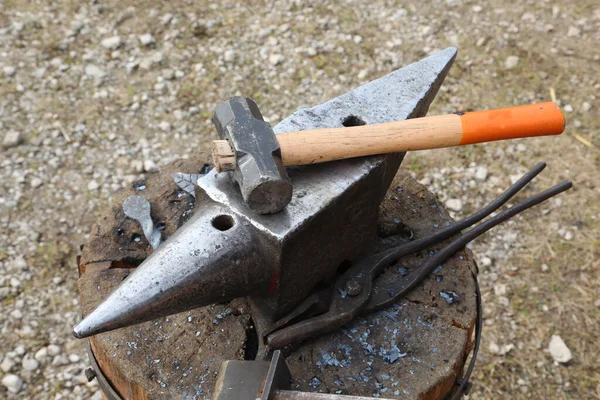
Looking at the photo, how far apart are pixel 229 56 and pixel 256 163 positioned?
294cm

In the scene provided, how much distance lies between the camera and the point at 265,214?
5.09ft

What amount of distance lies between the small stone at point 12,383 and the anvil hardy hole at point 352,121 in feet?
6.98

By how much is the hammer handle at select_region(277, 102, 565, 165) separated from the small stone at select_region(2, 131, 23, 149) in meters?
2.75

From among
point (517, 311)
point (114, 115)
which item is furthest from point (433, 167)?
point (114, 115)

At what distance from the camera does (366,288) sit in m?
1.78

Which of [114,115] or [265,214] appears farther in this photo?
[114,115]

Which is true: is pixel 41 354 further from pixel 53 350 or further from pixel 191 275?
pixel 191 275

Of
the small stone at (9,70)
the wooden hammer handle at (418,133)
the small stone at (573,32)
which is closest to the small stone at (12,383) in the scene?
the wooden hammer handle at (418,133)

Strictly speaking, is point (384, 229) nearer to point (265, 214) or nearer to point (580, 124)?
point (265, 214)

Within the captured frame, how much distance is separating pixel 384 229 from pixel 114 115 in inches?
98.1

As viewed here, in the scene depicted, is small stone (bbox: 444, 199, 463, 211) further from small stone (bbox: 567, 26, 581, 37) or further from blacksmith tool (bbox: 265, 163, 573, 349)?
small stone (bbox: 567, 26, 581, 37)

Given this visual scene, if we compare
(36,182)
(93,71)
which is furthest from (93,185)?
(93,71)

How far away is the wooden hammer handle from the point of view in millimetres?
1635

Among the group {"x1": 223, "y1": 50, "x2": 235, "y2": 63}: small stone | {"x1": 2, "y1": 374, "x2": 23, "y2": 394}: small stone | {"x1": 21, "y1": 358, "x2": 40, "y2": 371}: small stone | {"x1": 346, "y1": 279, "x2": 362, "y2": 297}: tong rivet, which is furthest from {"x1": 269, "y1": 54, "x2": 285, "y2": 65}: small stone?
{"x1": 346, "y1": 279, "x2": 362, "y2": 297}: tong rivet
